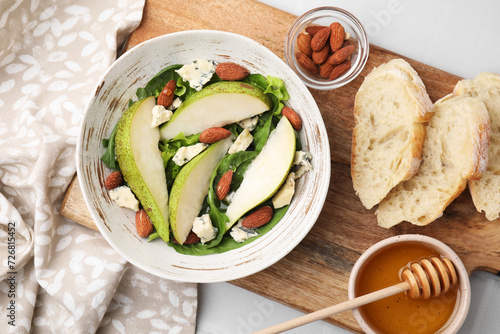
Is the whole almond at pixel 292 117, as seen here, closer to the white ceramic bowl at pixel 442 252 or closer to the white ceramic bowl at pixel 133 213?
the white ceramic bowl at pixel 133 213

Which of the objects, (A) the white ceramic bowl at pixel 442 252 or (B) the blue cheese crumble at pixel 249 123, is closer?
(A) the white ceramic bowl at pixel 442 252

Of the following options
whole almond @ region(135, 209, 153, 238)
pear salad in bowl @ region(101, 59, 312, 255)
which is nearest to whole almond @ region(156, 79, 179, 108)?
pear salad in bowl @ region(101, 59, 312, 255)

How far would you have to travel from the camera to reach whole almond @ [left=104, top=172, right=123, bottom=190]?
1.55m

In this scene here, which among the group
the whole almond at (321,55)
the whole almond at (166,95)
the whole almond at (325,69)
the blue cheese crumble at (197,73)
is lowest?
the whole almond at (166,95)

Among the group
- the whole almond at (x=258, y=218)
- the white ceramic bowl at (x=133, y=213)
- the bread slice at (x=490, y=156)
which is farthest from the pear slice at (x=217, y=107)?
the bread slice at (x=490, y=156)

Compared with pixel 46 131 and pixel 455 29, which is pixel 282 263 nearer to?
pixel 46 131

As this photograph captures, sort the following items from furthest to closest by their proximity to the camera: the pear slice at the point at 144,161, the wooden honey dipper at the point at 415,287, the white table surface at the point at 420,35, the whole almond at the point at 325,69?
1. the white table surface at the point at 420,35
2. the whole almond at the point at 325,69
3. the pear slice at the point at 144,161
4. the wooden honey dipper at the point at 415,287

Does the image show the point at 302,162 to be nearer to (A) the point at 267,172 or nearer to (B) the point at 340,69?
(A) the point at 267,172

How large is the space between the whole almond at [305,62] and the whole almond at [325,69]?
3 cm

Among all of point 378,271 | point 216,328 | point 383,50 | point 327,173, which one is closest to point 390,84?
point 383,50

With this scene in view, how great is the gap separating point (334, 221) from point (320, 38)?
26.0 inches

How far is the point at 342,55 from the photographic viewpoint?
1.58 meters

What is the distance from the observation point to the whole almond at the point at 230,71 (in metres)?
1.57

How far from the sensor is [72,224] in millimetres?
1758
